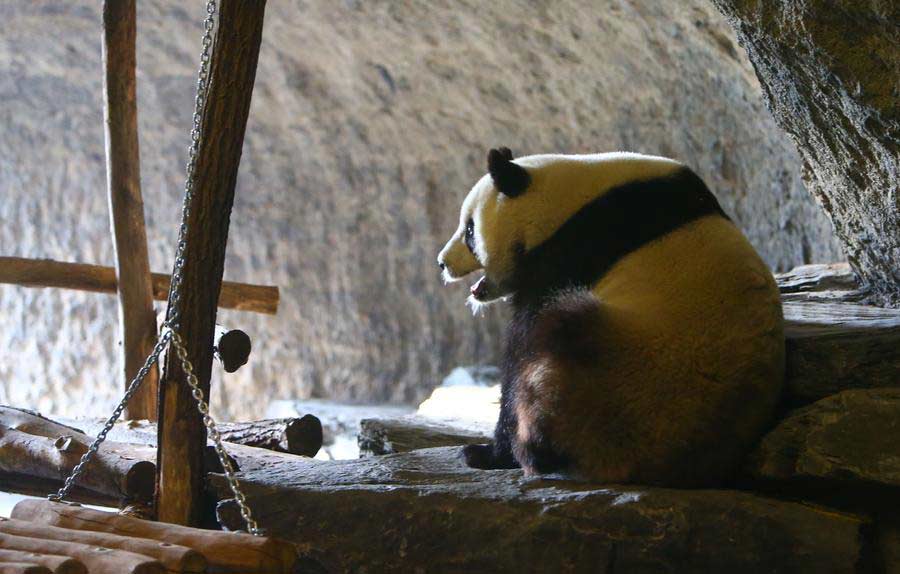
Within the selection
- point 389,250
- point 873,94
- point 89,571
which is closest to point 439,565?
point 89,571

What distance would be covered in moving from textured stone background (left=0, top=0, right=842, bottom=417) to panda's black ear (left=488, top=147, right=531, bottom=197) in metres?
3.05

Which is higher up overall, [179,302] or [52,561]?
[179,302]

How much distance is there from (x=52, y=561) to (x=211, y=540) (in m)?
0.37

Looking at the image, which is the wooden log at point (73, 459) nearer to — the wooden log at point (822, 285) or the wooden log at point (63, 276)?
the wooden log at point (63, 276)

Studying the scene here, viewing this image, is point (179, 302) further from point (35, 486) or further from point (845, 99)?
point (845, 99)

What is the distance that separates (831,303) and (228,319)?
5.90 m

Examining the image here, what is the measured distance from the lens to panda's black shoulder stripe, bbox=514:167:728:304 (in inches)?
125

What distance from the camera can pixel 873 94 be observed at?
295cm

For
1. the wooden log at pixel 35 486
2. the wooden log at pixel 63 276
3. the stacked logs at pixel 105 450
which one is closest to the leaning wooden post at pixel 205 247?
the stacked logs at pixel 105 450

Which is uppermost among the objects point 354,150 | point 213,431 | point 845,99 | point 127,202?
point 354,150

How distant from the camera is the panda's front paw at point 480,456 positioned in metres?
3.49

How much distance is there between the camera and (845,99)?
10.2ft

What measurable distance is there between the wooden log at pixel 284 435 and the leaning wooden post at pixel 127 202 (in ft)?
3.01

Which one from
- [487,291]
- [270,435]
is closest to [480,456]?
[487,291]
